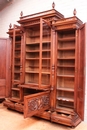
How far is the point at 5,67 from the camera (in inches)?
176

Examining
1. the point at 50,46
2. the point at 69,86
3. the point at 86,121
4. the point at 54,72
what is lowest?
the point at 86,121

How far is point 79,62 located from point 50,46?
0.81 meters

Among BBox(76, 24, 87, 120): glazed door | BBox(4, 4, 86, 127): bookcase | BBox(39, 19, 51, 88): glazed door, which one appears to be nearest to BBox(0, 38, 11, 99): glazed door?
BBox(4, 4, 86, 127): bookcase

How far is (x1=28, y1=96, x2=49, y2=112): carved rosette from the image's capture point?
2.69 m

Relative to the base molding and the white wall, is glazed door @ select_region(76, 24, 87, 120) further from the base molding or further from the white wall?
the white wall

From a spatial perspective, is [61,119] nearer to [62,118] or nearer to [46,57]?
[62,118]

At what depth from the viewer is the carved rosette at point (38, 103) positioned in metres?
2.69

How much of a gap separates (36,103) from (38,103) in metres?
0.08

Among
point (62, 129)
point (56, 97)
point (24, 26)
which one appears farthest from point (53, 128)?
point (24, 26)

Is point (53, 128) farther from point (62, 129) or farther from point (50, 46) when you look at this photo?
point (50, 46)

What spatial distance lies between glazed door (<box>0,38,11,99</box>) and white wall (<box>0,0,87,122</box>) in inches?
40.3

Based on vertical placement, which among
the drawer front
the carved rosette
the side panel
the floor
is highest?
the side panel

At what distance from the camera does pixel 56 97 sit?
11.1 feet

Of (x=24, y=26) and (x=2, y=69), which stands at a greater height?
(x=24, y=26)
